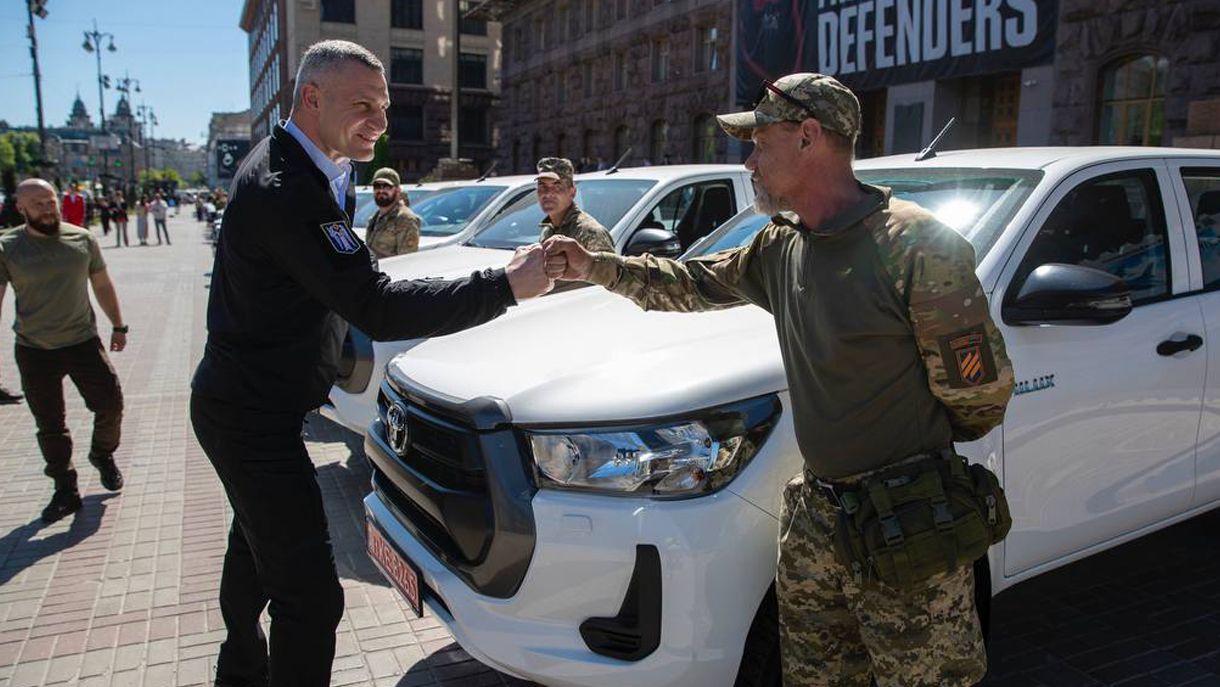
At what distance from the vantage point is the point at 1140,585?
4.25m

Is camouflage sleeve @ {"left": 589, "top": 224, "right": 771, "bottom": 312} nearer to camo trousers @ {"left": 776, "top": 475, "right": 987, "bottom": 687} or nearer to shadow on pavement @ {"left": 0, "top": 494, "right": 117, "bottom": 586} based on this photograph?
camo trousers @ {"left": 776, "top": 475, "right": 987, "bottom": 687}

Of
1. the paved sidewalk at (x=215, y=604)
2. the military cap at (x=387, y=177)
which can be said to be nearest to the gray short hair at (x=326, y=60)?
the paved sidewalk at (x=215, y=604)

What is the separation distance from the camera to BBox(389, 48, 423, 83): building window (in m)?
58.6

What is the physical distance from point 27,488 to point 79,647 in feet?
7.93

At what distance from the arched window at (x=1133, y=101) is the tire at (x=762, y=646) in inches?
599

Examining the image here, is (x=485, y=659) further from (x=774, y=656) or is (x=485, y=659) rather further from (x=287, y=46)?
(x=287, y=46)

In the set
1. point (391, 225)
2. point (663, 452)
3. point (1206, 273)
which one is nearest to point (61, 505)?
point (391, 225)

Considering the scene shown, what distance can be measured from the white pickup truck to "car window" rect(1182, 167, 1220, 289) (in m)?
0.02

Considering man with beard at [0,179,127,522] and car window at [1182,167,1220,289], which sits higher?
car window at [1182,167,1220,289]

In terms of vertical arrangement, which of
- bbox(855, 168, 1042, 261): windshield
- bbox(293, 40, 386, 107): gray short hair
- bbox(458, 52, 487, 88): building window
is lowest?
bbox(855, 168, 1042, 261): windshield

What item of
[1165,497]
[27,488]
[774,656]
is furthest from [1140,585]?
[27,488]

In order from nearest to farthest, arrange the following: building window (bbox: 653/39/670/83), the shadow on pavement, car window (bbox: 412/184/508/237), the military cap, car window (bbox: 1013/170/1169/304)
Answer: car window (bbox: 1013/170/1169/304)
the shadow on pavement
the military cap
car window (bbox: 412/184/508/237)
building window (bbox: 653/39/670/83)

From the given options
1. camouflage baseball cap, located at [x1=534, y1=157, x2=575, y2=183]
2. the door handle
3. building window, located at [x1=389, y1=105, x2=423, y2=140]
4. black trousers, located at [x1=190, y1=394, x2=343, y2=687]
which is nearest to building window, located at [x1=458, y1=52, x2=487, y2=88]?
building window, located at [x1=389, y1=105, x2=423, y2=140]

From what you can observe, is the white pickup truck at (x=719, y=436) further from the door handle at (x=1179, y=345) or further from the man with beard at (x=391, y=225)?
the man with beard at (x=391, y=225)
